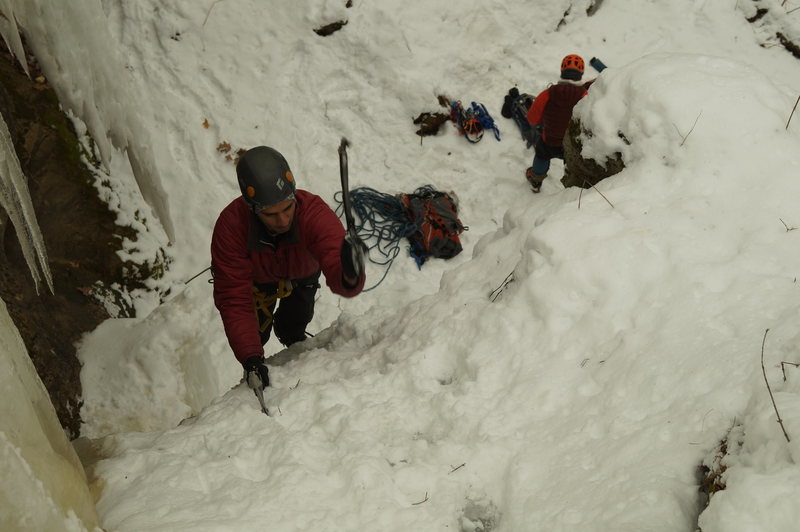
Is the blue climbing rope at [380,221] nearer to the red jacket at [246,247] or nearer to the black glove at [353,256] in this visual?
the red jacket at [246,247]

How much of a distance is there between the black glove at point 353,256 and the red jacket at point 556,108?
11.2 ft

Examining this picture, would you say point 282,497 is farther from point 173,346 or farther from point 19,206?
point 173,346

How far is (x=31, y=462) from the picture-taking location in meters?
1.69

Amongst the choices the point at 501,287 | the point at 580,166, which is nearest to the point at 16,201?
the point at 501,287

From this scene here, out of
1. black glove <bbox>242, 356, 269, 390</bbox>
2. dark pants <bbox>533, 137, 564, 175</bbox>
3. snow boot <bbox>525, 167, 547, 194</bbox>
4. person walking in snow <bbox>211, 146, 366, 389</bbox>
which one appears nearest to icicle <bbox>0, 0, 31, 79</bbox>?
person walking in snow <bbox>211, 146, 366, 389</bbox>

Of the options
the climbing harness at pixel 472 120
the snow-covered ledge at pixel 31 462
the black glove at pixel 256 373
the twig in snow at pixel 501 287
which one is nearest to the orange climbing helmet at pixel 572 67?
the climbing harness at pixel 472 120

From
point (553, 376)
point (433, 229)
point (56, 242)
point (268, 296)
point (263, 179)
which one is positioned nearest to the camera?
point (553, 376)

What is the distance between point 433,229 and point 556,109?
1.72 metres

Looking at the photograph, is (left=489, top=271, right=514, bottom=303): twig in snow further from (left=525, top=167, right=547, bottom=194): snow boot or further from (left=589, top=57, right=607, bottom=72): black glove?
(left=589, top=57, right=607, bottom=72): black glove

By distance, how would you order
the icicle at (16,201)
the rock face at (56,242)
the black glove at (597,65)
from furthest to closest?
the black glove at (597,65) < the rock face at (56,242) < the icicle at (16,201)

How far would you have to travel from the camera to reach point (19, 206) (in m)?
3.02

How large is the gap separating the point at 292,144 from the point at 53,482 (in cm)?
481

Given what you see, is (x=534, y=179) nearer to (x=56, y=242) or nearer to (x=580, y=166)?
(x=580, y=166)

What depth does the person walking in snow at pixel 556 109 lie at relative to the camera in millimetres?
5387
